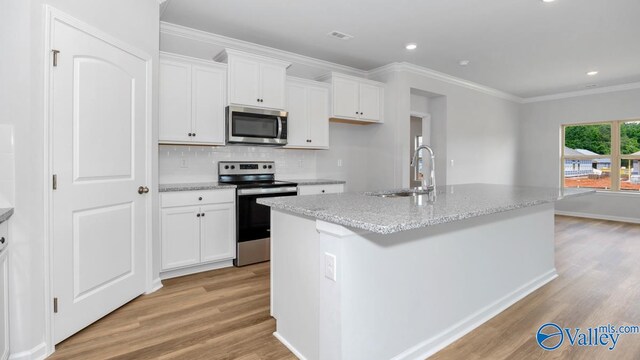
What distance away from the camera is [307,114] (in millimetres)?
4195

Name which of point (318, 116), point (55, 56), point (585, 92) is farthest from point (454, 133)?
point (55, 56)

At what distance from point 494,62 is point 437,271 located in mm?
3911

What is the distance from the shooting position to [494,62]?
15.4 ft

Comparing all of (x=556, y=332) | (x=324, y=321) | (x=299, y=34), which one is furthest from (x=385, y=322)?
(x=299, y=34)

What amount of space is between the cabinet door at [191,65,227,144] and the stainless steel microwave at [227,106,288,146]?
10 centimetres

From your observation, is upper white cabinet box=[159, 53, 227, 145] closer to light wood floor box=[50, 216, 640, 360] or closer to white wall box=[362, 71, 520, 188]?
light wood floor box=[50, 216, 640, 360]

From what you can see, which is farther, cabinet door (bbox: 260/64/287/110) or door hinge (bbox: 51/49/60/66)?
cabinet door (bbox: 260/64/287/110)

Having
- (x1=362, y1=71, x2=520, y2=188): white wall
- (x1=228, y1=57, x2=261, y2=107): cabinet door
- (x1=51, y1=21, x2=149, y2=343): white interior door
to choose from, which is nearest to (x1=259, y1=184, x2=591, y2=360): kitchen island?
(x1=51, y1=21, x2=149, y2=343): white interior door

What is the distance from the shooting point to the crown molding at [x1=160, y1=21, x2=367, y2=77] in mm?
3508

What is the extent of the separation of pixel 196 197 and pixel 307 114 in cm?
173

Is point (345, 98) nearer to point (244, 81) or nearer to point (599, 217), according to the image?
point (244, 81)

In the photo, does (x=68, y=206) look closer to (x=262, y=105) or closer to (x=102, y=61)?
(x=102, y=61)

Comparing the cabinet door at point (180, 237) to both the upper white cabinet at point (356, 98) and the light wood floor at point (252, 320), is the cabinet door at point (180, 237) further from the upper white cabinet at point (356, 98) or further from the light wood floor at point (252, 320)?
the upper white cabinet at point (356, 98)

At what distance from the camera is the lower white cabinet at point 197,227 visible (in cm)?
307
